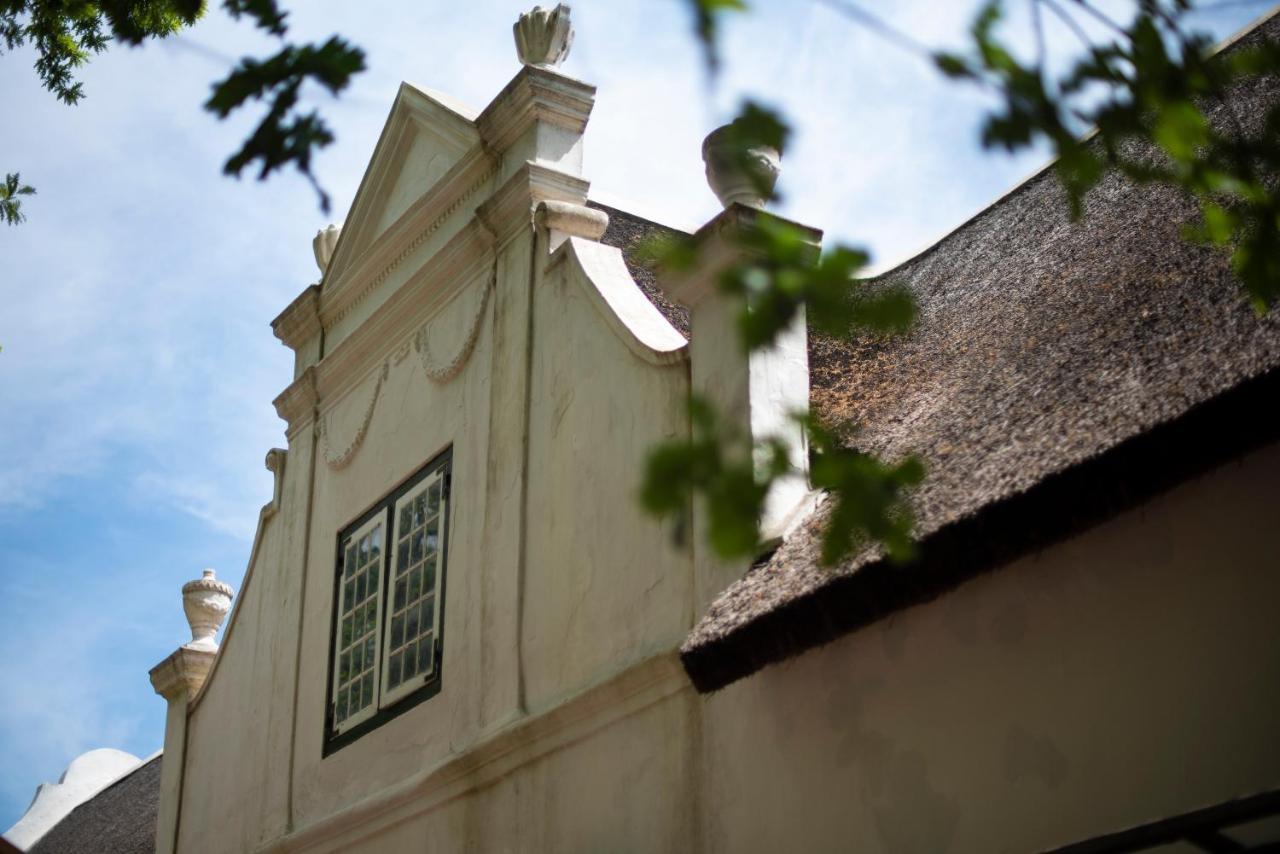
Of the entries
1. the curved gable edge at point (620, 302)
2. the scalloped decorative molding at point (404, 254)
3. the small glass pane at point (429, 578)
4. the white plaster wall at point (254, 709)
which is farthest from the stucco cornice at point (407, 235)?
the small glass pane at point (429, 578)

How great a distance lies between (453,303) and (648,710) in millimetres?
4007

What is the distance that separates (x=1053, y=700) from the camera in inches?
232

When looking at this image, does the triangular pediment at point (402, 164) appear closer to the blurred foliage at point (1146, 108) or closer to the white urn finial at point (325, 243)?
the white urn finial at point (325, 243)

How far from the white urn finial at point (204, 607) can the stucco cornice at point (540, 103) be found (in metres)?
5.25

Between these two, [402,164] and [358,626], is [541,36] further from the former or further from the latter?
[358,626]

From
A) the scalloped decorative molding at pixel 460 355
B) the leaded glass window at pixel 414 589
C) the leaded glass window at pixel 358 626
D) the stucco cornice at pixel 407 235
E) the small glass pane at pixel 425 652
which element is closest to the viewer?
the small glass pane at pixel 425 652

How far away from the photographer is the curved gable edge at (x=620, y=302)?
8609mm

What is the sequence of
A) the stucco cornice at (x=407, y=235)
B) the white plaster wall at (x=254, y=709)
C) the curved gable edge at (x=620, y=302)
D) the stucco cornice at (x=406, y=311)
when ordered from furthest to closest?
the white plaster wall at (x=254, y=709) < the stucco cornice at (x=407, y=235) < the stucco cornice at (x=406, y=311) < the curved gable edge at (x=620, y=302)

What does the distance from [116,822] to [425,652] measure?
27.7 feet

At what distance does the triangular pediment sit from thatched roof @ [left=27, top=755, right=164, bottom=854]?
19.3 ft

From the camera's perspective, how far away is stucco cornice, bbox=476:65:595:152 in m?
10.4

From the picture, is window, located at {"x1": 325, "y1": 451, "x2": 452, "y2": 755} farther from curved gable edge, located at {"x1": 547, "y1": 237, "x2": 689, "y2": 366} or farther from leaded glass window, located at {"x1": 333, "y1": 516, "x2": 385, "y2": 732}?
curved gable edge, located at {"x1": 547, "y1": 237, "x2": 689, "y2": 366}

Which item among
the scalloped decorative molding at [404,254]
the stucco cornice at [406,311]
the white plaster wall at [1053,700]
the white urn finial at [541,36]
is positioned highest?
the white urn finial at [541,36]

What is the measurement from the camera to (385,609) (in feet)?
35.3
